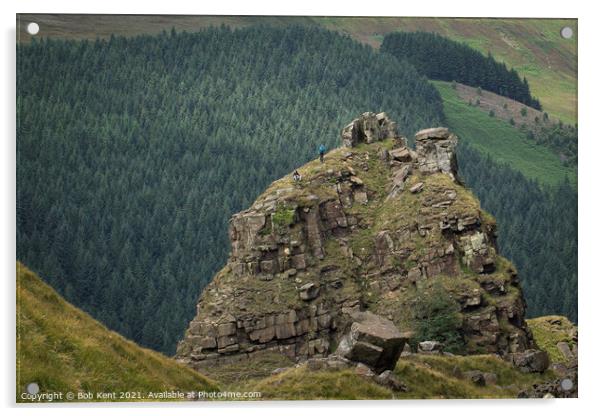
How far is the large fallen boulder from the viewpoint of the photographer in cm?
7369

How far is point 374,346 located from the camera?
73625 millimetres

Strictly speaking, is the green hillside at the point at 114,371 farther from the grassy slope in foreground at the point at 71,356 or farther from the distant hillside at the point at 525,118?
A: the distant hillside at the point at 525,118

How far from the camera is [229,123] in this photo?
98875 mm

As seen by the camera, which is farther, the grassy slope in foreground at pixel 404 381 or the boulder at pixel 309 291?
the boulder at pixel 309 291

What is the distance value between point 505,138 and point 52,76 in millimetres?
30441

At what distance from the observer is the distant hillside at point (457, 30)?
76.8m

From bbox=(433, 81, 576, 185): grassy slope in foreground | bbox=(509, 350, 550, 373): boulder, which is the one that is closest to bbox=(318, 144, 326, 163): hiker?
bbox=(433, 81, 576, 185): grassy slope in foreground

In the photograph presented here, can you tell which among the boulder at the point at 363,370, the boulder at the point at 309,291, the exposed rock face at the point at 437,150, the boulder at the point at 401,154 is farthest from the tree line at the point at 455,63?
the boulder at the point at 363,370

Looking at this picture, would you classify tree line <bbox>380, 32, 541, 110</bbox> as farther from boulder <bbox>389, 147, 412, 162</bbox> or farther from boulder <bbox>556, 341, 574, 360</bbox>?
boulder <bbox>556, 341, 574, 360</bbox>

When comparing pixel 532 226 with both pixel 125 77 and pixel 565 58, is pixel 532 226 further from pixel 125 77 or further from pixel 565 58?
pixel 125 77

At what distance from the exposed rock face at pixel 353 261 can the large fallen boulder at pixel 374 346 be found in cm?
1467

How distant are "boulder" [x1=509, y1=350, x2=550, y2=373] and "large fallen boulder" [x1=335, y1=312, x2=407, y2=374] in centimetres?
1000

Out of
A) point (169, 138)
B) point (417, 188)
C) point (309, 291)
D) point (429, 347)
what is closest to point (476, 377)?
point (429, 347)

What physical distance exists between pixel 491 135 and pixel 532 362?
63.4 ft
